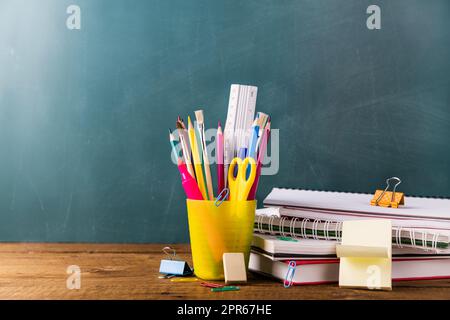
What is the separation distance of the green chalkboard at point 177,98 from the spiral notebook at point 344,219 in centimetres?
33

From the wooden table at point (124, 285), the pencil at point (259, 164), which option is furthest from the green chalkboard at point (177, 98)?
the pencil at point (259, 164)

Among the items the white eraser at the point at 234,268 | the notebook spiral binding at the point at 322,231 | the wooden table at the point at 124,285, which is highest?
the notebook spiral binding at the point at 322,231

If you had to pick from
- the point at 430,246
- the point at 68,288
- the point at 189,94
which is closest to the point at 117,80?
the point at 189,94

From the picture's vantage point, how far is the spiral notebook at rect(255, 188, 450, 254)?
31.4 inches

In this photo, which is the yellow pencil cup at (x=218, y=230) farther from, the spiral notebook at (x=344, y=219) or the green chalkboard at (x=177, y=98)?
the green chalkboard at (x=177, y=98)

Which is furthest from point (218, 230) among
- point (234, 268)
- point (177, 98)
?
point (177, 98)

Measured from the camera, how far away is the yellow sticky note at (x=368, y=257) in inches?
30.0

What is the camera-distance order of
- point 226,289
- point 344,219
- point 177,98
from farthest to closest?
1. point 177,98
2. point 344,219
3. point 226,289

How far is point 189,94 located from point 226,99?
9 centimetres

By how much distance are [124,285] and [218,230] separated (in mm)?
161

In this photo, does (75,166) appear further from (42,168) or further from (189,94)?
(189,94)

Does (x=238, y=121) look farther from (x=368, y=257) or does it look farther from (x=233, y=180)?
(x=368, y=257)

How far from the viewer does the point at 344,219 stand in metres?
0.86
